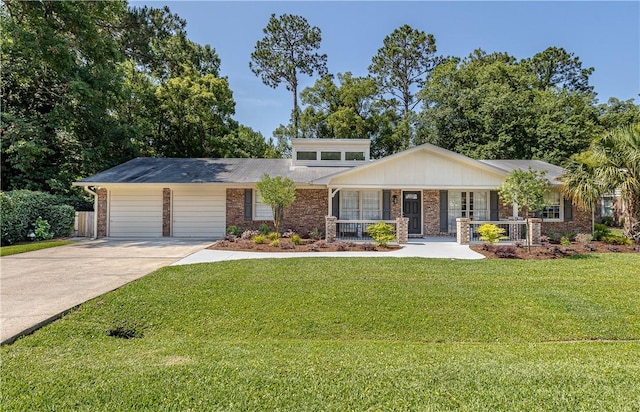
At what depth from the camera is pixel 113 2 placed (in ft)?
53.8

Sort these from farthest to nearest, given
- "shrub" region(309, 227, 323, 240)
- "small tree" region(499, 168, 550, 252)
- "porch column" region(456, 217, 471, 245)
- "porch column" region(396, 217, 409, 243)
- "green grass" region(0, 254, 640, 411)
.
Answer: "shrub" region(309, 227, 323, 240) → "porch column" region(396, 217, 409, 243) → "porch column" region(456, 217, 471, 245) → "small tree" region(499, 168, 550, 252) → "green grass" region(0, 254, 640, 411)

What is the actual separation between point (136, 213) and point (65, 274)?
7803 mm

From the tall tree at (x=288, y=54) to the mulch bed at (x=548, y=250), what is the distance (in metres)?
22.5

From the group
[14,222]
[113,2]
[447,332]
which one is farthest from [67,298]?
[113,2]

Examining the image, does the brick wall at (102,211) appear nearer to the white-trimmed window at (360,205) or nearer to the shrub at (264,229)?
the shrub at (264,229)

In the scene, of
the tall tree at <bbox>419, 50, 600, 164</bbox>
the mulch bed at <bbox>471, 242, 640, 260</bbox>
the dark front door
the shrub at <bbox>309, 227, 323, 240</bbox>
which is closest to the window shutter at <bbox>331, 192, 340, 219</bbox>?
the shrub at <bbox>309, 227, 323, 240</bbox>

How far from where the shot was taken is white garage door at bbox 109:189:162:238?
14680 millimetres

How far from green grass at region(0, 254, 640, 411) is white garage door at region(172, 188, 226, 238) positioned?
6959 millimetres

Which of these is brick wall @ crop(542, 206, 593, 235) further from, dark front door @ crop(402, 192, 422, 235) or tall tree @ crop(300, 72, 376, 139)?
tall tree @ crop(300, 72, 376, 139)

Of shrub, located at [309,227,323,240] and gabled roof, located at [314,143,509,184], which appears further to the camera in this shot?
shrub, located at [309,227,323,240]

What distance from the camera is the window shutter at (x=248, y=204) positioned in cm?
1451

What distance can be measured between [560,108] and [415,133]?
→ 10236mm

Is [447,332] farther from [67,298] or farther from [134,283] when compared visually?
[67,298]

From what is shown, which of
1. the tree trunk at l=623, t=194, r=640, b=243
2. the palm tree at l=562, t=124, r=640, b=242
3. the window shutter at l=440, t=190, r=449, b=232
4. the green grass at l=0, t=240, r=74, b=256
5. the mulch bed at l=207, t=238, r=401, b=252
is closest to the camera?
the green grass at l=0, t=240, r=74, b=256
